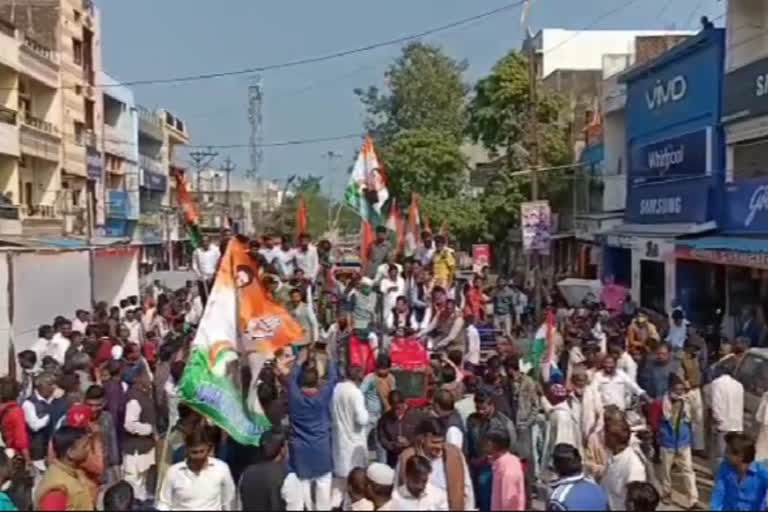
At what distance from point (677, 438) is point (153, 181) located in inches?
2233

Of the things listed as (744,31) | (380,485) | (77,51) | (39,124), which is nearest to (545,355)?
(380,485)

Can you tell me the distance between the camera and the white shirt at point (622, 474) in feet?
25.1

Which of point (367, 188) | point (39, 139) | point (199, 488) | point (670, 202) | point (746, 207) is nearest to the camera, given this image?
point (199, 488)

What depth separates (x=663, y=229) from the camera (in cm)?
2780

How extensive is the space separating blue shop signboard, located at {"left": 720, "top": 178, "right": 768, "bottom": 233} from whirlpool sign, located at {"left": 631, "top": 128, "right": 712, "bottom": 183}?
1.56 m

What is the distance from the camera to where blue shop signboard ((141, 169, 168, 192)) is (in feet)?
205

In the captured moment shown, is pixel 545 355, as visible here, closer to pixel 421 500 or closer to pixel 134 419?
pixel 134 419

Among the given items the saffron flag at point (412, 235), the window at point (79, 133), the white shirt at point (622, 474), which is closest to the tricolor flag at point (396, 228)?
the saffron flag at point (412, 235)

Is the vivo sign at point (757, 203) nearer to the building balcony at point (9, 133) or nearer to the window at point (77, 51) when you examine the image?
the building balcony at point (9, 133)

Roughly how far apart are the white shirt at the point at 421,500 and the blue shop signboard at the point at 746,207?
16032 mm

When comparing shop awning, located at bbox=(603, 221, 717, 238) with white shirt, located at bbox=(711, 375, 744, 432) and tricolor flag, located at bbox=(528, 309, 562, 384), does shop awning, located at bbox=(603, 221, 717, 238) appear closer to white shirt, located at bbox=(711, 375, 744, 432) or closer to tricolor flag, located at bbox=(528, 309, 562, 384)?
tricolor flag, located at bbox=(528, 309, 562, 384)

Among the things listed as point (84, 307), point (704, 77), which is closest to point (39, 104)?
point (84, 307)

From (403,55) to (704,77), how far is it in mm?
28976

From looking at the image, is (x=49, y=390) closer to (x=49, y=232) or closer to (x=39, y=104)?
(x=49, y=232)
